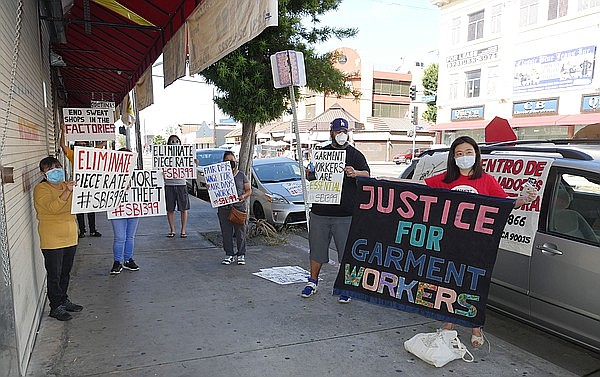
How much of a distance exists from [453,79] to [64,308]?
32.8 m

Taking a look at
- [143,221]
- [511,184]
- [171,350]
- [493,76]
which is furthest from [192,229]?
[493,76]

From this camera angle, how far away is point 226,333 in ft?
14.6

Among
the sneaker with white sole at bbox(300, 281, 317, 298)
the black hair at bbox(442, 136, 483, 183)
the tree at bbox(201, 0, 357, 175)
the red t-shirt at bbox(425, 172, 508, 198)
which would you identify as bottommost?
the sneaker with white sole at bbox(300, 281, 317, 298)

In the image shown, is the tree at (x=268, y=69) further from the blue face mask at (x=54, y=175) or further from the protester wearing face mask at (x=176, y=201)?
the blue face mask at (x=54, y=175)

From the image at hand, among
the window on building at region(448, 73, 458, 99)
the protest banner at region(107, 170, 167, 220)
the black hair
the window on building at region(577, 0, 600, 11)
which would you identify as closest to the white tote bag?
the black hair

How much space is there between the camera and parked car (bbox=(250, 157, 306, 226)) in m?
9.76

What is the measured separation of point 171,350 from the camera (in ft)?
13.3

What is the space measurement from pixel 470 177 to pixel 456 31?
3212 cm

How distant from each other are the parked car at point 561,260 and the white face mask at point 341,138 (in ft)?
5.71

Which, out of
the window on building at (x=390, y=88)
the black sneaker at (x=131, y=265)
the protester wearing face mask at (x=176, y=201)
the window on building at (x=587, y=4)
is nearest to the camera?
the black sneaker at (x=131, y=265)

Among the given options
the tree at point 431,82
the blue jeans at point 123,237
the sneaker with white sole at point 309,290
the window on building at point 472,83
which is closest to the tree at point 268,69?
the blue jeans at point 123,237

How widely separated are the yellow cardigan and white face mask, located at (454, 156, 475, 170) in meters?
3.70

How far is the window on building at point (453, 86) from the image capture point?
3309 centimetres

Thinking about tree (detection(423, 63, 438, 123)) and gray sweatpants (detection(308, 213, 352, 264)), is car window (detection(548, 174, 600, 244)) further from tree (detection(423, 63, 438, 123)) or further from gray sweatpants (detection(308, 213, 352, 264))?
tree (detection(423, 63, 438, 123))
